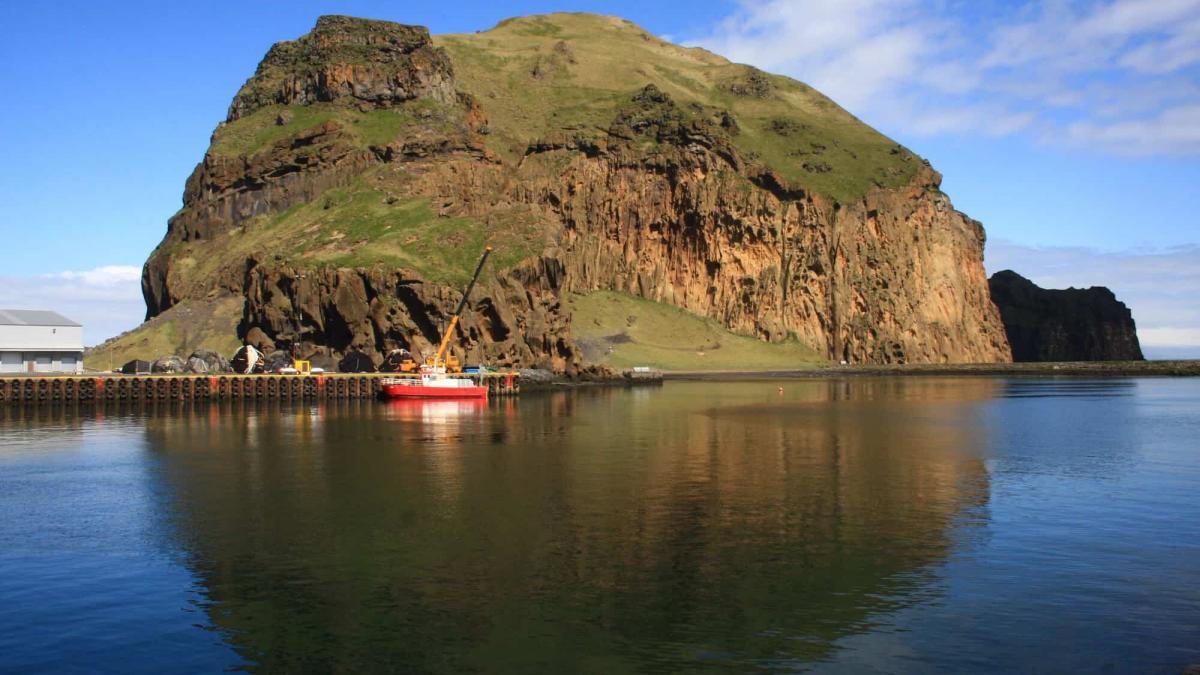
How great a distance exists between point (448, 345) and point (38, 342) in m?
43.8

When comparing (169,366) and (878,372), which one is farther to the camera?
(878,372)

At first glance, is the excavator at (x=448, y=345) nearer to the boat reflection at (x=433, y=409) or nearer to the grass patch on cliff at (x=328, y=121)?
the boat reflection at (x=433, y=409)

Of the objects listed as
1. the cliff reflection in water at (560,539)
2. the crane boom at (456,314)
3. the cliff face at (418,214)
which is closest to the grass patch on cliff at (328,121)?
the cliff face at (418,214)

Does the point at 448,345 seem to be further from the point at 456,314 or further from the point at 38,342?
the point at 38,342

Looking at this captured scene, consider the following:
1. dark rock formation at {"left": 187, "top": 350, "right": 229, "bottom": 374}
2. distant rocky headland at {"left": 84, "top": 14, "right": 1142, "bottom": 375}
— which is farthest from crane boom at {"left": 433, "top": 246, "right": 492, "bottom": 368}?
dark rock formation at {"left": 187, "top": 350, "right": 229, "bottom": 374}

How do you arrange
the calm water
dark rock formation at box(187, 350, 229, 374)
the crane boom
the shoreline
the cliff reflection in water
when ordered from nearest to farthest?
the calm water, the cliff reflection in water, the crane boom, dark rock formation at box(187, 350, 229, 374), the shoreline

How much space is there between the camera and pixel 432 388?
105 metres

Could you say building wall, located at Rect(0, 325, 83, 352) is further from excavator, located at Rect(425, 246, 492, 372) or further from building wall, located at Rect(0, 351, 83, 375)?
excavator, located at Rect(425, 246, 492, 372)

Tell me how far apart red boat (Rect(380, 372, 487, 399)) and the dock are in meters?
3.82

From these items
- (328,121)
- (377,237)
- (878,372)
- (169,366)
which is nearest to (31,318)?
(169,366)

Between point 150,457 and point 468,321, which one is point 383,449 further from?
point 468,321

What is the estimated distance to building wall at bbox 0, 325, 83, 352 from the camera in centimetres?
11044

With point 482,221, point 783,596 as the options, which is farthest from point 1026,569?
point 482,221

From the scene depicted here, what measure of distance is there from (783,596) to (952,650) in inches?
194
